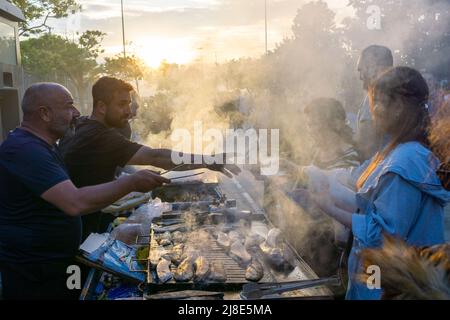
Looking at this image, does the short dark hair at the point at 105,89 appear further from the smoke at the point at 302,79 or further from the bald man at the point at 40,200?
the smoke at the point at 302,79

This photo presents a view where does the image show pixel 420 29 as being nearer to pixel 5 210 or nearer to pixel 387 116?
pixel 387 116

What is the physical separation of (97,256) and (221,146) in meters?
8.52

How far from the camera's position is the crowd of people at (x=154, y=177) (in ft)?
7.18

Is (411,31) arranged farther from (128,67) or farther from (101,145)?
(128,67)

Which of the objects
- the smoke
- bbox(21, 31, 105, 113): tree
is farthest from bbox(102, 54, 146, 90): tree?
the smoke

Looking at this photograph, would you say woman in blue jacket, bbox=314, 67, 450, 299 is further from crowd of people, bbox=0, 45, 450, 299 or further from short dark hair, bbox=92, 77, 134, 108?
short dark hair, bbox=92, 77, 134, 108

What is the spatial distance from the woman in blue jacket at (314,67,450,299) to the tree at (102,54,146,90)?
29.6 metres

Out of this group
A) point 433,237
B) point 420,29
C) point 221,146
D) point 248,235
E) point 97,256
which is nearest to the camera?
point 433,237

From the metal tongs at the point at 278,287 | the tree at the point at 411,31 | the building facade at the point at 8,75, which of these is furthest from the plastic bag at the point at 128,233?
the building facade at the point at 8,75

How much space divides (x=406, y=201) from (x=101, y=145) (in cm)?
294

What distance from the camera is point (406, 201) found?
2.13 meters

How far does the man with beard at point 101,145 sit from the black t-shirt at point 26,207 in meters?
1.01

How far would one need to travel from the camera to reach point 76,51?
31703 mm
